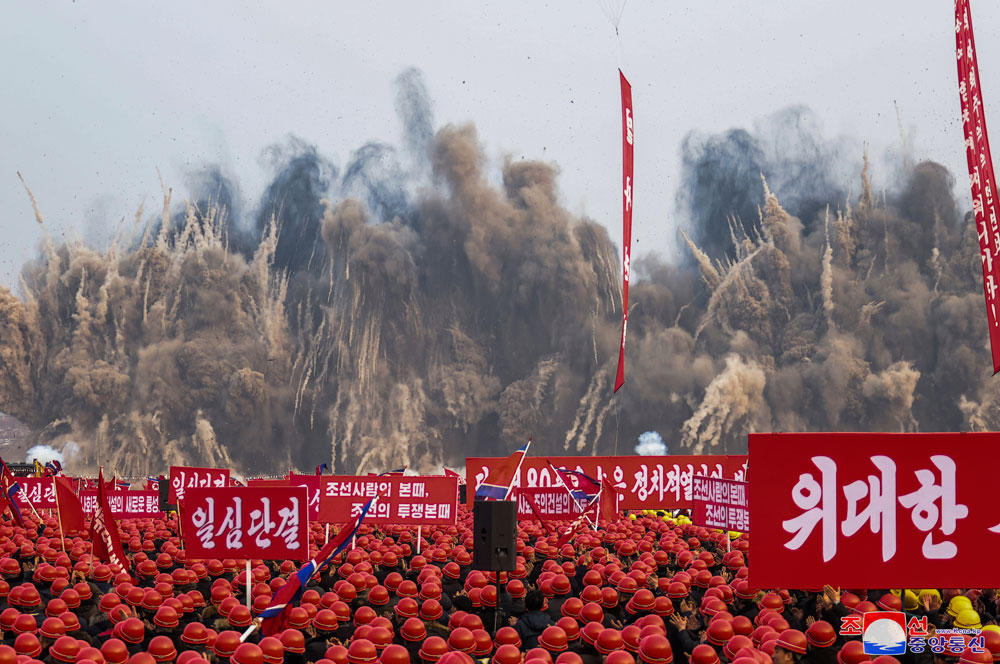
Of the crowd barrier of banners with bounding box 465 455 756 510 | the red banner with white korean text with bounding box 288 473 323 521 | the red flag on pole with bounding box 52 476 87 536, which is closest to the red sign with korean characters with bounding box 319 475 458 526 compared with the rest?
the red banner with white korean text with bounding box 288 473 323 521

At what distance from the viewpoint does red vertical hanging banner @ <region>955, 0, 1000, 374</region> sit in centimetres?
1870

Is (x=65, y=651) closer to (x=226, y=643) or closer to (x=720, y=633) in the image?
(x=226, y=643)

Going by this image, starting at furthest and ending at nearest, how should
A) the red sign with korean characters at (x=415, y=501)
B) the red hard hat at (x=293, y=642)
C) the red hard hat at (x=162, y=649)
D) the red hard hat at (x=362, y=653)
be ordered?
the red sign with korean characters at (x=415, y=501) < the red hard hat at (x=293, y=642) < the red hard hat at (x=162, y=649) < the red hard hat at (x=362, y=653)

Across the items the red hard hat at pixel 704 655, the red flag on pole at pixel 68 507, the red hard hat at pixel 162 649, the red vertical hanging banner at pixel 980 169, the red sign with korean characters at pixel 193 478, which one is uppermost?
the red vertical hanging banner at pixel 980 169

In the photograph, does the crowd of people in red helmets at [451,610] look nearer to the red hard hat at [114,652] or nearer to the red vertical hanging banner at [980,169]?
the red hard hat at [114,652]

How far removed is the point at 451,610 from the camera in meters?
10.9

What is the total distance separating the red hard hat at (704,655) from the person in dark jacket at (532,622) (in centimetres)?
192

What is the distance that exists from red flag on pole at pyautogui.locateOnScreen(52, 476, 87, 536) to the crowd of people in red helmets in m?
0.48

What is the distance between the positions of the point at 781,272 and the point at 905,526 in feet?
175

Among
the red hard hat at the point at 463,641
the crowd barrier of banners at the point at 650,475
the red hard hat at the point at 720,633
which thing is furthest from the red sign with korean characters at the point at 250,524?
the crowd barrier of banners at the point at 650,475

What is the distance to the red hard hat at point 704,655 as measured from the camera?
7.86m

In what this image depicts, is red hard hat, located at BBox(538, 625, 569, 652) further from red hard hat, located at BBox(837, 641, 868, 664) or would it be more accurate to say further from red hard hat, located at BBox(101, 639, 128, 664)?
red hard hat, located at BBox(101, 639, 128, 664)

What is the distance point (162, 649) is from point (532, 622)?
378 cm

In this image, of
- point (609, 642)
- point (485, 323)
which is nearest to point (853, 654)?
point (609, 642)
